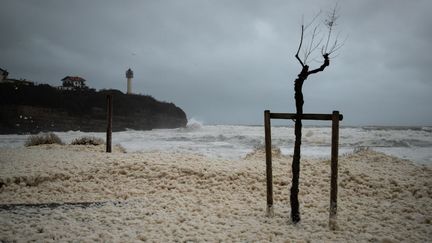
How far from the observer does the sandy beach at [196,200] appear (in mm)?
4234

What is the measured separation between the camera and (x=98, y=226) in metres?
4.28

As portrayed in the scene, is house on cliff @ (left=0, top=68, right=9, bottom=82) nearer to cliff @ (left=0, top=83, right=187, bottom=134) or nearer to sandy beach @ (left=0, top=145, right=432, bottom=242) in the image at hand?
cliff @ (left=0, top=83, right=187, bottom=134)

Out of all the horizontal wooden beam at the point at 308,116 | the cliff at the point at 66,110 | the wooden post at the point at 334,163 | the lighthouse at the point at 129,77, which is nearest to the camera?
the wooden post at the point at 334,163

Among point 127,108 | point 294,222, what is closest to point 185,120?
point 127,108

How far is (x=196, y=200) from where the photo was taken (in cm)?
610

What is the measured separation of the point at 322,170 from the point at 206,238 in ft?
18.2

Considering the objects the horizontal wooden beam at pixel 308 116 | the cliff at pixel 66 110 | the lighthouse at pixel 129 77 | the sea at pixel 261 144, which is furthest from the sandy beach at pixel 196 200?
the lighthouse at pixel 129 77

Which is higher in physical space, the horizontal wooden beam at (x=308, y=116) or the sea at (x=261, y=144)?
the horizontal wooden beam at (x=308, y=116)

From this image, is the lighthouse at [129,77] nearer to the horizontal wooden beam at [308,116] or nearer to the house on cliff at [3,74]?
the house on cliff at [3,74]

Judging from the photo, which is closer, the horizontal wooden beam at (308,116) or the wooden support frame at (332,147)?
the wooden support frame at (332,147)

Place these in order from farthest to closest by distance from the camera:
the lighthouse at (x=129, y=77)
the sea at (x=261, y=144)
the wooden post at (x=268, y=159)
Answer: the lighthouse at (x=129, y=77), the sea at (x=261, y=144), the wooden post at (x=268, y=159)

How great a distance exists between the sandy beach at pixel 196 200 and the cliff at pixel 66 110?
2840 cm

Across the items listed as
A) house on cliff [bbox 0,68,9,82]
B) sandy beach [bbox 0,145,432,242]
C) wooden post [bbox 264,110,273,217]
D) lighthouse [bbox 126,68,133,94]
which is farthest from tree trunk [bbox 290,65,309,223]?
house on cliff [bbox 0,68,9,82]

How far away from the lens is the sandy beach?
4234 mm
